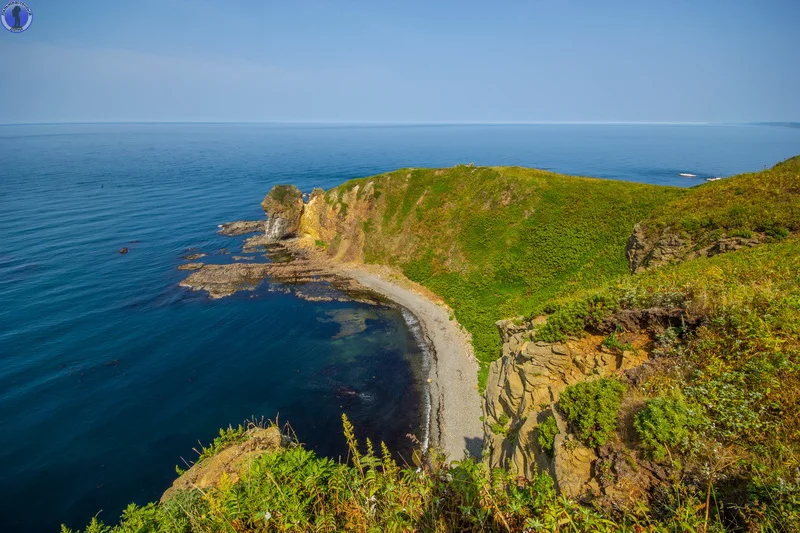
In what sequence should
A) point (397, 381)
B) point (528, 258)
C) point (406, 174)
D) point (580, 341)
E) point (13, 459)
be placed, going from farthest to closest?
point (406, 174) < point (528, 258) < point (397, 381) < point (13, 459) < point (580, 341)

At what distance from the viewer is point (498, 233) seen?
51.7 metres

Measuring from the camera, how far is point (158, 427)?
30266mm

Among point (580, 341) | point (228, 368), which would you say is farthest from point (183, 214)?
point (580, 341)

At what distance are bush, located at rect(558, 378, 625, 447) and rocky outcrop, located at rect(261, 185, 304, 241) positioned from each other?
66258mm

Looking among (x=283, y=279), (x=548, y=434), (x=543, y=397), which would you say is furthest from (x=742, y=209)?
(x=283, y=279)

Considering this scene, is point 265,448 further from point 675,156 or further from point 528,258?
point 675,156

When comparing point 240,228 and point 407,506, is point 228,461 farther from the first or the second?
point 240,228

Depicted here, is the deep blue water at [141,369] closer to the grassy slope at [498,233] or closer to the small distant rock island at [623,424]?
the small distant rock island at [623,424]

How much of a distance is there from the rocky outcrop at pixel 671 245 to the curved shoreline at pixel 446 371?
1793cm

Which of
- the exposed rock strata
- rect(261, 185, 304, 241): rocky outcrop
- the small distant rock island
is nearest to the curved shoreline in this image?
the small distant rock island

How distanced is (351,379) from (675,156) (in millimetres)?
236260

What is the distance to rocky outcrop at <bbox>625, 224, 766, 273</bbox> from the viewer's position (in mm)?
20641

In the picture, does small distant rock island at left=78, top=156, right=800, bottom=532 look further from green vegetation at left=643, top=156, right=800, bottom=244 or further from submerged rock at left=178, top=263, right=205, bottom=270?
submerged rock at left=178, top=263, right=205, bottom=270

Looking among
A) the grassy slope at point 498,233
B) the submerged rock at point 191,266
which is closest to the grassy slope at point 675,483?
the grassy slope at point 498,233
